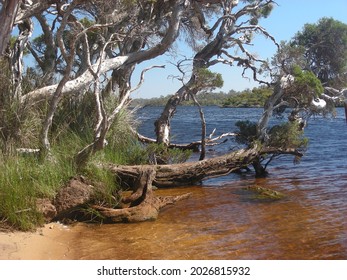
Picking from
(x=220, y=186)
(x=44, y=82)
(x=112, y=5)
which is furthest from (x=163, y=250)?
(x=112, y=5)

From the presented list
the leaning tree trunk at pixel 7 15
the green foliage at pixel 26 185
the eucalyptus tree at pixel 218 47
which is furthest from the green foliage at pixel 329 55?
the leaning tree trunk at pixel 7 15

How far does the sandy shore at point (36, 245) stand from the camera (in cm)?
493

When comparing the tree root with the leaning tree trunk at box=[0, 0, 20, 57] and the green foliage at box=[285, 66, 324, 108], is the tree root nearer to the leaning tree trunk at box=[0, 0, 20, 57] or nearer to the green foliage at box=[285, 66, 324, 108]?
the leaning tree trunk at box=[0, 0, 20, 57]

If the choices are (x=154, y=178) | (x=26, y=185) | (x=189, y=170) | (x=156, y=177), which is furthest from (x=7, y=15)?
(x=189, y=170)

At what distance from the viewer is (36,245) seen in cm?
530

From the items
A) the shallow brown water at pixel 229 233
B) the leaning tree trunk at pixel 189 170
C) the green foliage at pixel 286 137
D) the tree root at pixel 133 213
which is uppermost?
the green foliage at pixel 286 137

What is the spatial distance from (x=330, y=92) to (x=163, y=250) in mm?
12866

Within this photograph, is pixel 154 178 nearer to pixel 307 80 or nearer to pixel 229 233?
pixel 229 233

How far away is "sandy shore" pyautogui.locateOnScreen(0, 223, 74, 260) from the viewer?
4.93m

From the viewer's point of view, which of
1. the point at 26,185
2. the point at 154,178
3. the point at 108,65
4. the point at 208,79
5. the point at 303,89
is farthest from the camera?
the point at 303,89

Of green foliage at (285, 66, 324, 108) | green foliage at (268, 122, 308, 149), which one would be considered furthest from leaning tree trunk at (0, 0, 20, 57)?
green foliage at (285, 66, 324, 108)

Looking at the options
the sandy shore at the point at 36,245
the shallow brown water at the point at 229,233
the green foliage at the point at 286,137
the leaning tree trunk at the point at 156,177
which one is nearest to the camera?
the sandy shore at the point at 36,245

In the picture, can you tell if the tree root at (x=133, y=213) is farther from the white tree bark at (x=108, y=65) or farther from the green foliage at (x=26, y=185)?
the white tree bark at (x=108, y=65)

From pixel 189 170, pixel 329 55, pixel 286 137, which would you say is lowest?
pixel 189 170
